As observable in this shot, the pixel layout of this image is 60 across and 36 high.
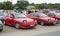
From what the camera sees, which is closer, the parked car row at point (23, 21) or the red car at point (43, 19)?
the parked car row at point (23, 21)

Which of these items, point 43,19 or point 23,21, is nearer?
point 23,21

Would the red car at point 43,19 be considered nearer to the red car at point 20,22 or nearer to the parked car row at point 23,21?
the parked car row at point 23,21

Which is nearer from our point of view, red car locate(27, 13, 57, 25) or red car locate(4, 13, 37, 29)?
red car locate(4, 13, 37, 29)

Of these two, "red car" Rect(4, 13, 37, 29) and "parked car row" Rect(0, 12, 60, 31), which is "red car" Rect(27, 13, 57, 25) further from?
"red car" Rect(4, 13, 37, 29)

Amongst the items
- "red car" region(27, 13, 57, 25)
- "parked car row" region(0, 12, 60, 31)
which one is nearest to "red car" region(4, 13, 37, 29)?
"parked car row" region(0, 12, 60, 31)

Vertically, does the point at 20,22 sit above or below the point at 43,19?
above

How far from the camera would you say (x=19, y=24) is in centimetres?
1527

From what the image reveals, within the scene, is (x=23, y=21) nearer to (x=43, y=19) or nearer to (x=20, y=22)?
(x=20, y=22)

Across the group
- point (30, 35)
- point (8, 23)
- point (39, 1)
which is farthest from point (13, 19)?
point (39, 1)

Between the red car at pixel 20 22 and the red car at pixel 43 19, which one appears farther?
the red car at pixel 43 19

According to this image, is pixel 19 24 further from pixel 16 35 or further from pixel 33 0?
pixel 33 0

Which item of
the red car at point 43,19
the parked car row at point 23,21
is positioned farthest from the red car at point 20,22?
the red car at point 43,19

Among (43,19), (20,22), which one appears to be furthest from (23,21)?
(43,19)

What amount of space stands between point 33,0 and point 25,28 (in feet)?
148
